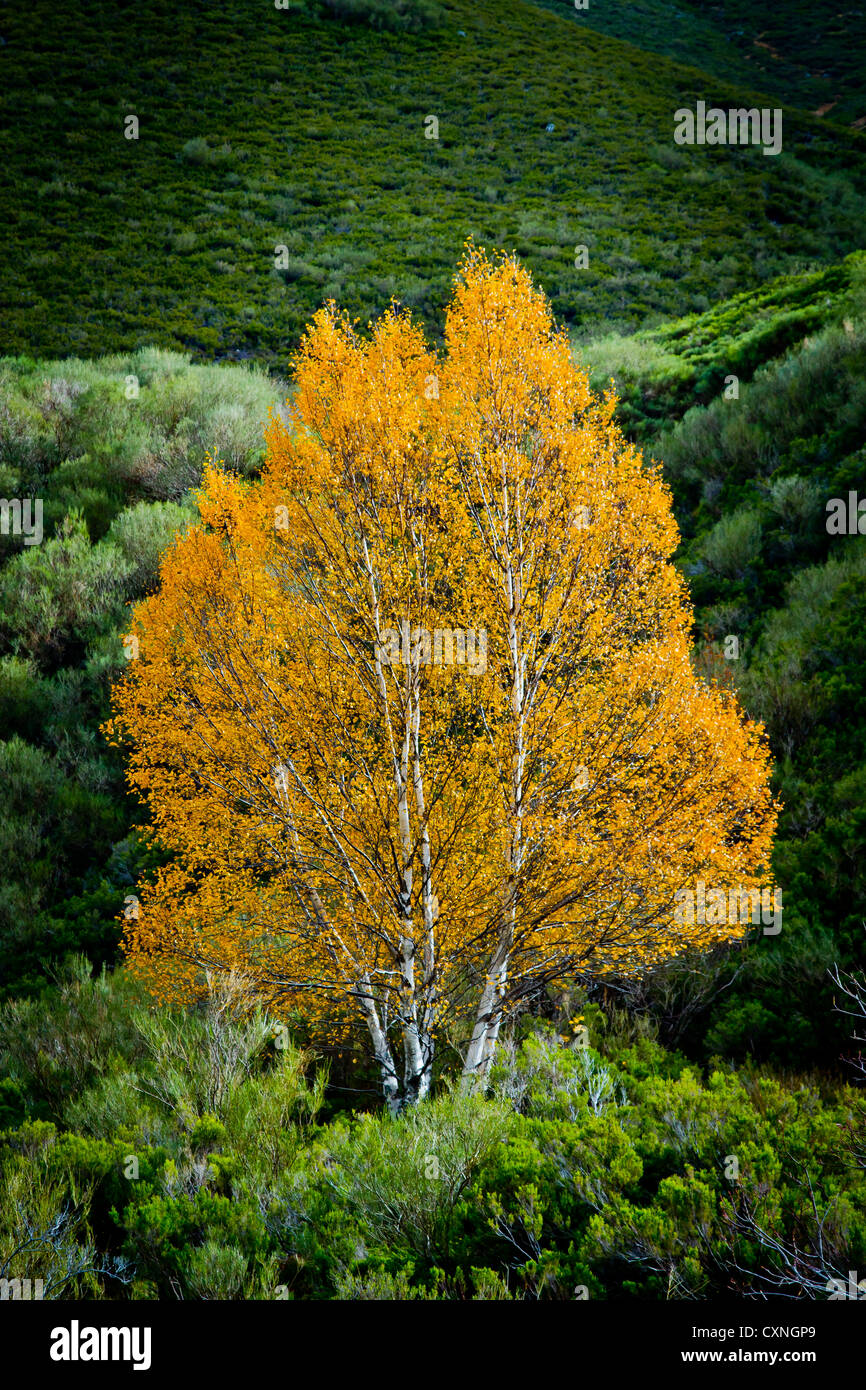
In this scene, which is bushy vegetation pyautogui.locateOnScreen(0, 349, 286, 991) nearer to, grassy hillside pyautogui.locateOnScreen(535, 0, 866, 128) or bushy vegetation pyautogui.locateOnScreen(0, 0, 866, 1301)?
bushy vegetation pyautogui.locateOnScreen(0, 0, 866, 1301)

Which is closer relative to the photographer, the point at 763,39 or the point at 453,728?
the point at 453,728

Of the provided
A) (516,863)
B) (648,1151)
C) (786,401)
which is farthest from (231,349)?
(648,1151)

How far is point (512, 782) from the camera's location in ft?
20.2

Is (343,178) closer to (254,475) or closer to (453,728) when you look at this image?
(254,475)

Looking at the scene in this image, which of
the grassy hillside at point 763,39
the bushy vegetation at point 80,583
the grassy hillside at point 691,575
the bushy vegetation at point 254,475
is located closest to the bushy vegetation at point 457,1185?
the bushy vegetation at point 254,475

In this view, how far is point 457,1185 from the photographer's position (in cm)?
434

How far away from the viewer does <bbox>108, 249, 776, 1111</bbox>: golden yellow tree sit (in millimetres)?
5992

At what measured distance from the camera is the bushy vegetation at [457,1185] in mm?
3486

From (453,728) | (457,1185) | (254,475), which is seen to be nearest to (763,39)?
(254,475)

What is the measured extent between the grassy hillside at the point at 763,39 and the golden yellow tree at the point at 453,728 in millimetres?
49059

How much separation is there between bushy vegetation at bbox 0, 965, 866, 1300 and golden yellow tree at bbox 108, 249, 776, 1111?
0.94 meters

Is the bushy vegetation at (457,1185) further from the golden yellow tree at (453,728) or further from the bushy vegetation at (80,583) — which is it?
the bushy vegetation at (80,583)

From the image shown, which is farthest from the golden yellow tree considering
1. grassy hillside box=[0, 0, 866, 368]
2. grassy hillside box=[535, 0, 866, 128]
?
grassy hillside box=[535, 0, 866, 128]

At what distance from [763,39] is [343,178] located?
154ft
